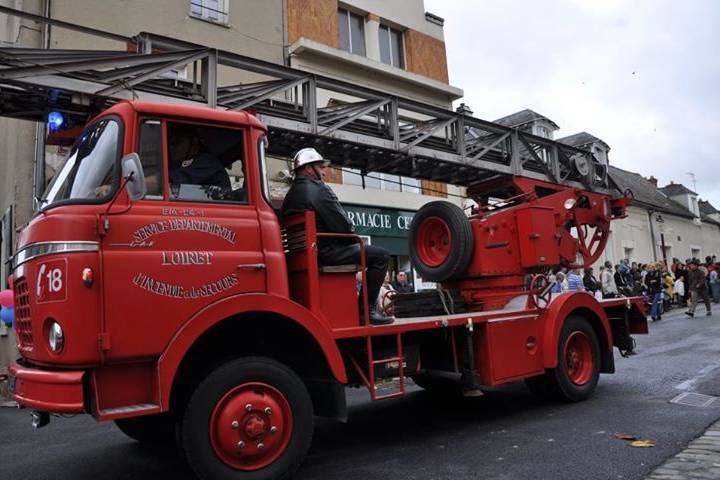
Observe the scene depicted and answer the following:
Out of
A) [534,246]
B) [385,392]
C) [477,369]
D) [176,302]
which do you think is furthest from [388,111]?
[176,302]

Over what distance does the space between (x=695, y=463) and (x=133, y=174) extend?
4.56 metres

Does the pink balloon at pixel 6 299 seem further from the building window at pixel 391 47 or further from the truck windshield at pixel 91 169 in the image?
the building window at pixel 391 47

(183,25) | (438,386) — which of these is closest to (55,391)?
(438,386)

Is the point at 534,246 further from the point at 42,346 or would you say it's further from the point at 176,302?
the point at 42,346

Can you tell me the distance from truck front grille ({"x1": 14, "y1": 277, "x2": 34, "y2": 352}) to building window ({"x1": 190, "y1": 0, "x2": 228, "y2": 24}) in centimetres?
1166

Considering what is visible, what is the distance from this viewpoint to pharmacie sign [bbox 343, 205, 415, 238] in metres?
16.5

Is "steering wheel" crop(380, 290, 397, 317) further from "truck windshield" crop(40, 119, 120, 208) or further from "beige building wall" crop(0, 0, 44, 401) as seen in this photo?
"beige building wall" crop(0, 0, 44, 401)

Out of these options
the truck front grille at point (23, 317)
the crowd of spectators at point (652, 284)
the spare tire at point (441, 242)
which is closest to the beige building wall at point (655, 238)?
the crowd of spectators at point (652, 284)

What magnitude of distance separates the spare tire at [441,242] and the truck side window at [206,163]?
3.53 metres

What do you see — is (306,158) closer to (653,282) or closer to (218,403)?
(218,403)

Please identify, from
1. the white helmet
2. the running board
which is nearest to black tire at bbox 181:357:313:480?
the running board

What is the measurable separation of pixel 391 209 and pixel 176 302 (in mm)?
13721

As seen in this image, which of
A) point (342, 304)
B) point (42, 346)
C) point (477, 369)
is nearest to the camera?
point (42, 346)

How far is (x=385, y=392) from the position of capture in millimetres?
4965
